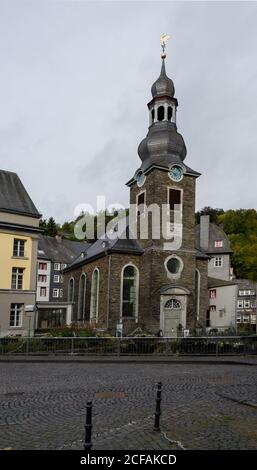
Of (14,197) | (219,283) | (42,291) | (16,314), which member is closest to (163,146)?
(14,197)

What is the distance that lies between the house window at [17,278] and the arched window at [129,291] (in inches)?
313

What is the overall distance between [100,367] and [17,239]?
17369mm

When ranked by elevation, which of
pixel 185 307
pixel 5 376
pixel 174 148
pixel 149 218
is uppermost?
pixel 174 148

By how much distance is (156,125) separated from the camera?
41406mm

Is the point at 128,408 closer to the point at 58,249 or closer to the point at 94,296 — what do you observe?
the point at 94,296

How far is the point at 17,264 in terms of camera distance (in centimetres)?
3422

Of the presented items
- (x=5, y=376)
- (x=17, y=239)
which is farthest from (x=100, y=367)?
(x=17, y=239)

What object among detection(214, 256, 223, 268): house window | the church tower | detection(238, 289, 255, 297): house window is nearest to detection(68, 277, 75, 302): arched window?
the church tower

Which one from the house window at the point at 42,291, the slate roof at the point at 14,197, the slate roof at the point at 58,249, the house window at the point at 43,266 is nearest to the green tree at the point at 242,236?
the slate roof at the point at 58,249

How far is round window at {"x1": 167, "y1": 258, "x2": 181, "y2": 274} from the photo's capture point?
3788cm

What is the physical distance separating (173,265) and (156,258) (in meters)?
1.71

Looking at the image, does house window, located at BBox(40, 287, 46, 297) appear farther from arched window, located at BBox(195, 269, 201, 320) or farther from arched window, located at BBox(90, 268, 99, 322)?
arched window, located at BBox(195, 269, 201, 320)

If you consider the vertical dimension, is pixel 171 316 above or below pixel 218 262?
below
